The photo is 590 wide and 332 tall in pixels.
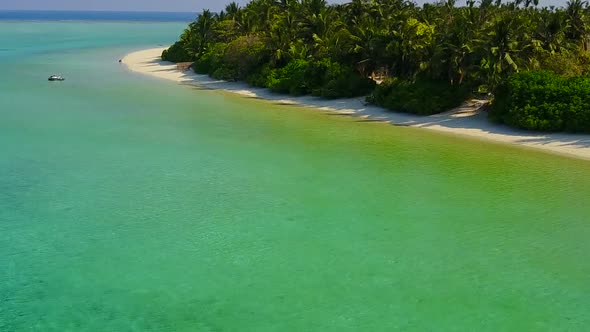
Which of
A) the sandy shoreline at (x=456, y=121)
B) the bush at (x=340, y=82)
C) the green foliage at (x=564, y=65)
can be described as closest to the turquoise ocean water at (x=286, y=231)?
the sandy shoreline at (x=456, y=121)

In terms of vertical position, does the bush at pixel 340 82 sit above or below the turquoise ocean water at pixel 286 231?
above

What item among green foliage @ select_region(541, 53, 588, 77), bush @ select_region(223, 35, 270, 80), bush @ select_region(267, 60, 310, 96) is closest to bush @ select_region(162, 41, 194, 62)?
bush @ select_region(223, 35, 270, 80)

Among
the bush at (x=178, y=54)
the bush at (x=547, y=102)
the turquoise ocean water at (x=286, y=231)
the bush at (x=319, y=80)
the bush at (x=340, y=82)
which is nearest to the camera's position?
the turquoise ocean water at (x=286, y=231)

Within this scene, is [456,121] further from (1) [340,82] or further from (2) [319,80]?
(2) [319,80]

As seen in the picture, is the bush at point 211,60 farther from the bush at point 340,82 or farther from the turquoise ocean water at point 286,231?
the turquoise ocean water at point 286,231

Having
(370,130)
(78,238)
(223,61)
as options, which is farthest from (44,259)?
(223,61)

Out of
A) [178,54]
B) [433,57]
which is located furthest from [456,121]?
[178,54]

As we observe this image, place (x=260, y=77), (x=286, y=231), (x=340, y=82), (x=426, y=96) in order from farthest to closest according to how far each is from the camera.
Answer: (x=260, y=77), (x=340, y=82), (x=426, y=96), (x=286, y=231)
